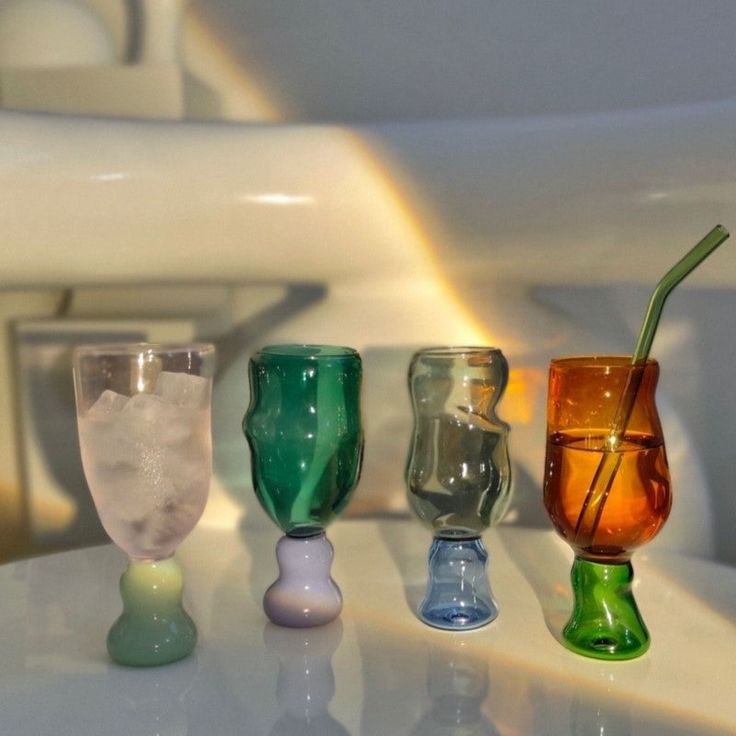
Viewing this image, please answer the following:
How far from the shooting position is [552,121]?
62 centimetres

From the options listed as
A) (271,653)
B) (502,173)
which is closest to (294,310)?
(502,173)

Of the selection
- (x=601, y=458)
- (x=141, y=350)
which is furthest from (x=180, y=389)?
(x=601, y=458)

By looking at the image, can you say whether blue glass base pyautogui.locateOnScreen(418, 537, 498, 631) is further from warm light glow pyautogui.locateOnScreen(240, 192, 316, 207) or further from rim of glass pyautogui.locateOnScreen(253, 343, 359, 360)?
warm light glow pyautogui.locateOnScreen(240, 192, 316, 207)

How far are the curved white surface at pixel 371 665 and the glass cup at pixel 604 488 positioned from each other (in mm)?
22

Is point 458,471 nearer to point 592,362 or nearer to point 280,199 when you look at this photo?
point 592,362

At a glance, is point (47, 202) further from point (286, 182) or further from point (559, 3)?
point (559, 3)

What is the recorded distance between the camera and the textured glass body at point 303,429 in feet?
1.64

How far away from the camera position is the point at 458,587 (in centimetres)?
53

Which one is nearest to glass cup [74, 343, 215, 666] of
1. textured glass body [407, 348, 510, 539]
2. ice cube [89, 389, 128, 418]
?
ice cube [89, 389, 128, 418]

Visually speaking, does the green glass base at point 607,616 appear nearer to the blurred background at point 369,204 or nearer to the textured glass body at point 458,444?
the textured glass body at point 458,444

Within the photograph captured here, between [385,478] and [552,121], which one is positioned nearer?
[552,121]

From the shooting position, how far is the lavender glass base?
1.70 ft

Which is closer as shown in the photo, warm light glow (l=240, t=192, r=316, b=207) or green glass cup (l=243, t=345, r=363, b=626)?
green glass cup (l=243, t=345, r=363, b=626)

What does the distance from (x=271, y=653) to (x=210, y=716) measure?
2.9 inches
